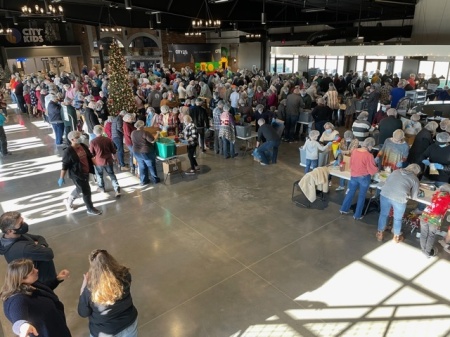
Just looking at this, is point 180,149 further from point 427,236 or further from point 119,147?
point 427,236

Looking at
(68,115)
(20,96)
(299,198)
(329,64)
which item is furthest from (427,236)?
(329,64)

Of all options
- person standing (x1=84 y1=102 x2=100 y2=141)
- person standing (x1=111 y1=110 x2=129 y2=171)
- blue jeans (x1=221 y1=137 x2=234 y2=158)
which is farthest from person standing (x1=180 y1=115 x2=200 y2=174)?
person standing (x1=84 y1=102 x2=100 y2=141)

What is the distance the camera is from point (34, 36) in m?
21.7

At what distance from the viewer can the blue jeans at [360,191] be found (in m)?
5.35

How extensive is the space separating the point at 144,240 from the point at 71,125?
601cm

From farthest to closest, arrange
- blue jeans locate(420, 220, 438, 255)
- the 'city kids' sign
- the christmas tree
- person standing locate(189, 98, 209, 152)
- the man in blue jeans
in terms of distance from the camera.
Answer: the 'city kids' sign
the christmas tree
person standing locate(189, 98, 209, 152)
the man in blue jeans
blue jeans locate(420, 220, 438, 255)

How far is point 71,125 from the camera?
980cm

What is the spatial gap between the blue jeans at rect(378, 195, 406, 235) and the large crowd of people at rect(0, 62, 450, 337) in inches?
0.6

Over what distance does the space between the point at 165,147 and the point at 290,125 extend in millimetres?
4211

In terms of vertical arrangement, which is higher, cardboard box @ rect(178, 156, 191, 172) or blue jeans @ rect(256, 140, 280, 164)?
blue jeans @ rect(256, 140, 280, 164)

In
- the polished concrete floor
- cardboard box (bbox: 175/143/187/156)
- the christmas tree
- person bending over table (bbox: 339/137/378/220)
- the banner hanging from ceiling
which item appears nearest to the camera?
the polished concrete floor

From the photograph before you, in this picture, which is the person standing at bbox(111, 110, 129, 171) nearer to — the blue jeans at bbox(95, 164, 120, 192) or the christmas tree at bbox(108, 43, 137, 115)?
the blue jeans at bbox(95, 164, 120, 192)

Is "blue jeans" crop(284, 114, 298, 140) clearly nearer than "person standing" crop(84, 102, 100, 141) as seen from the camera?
No

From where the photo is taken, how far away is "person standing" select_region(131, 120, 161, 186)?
6738 millimetres
